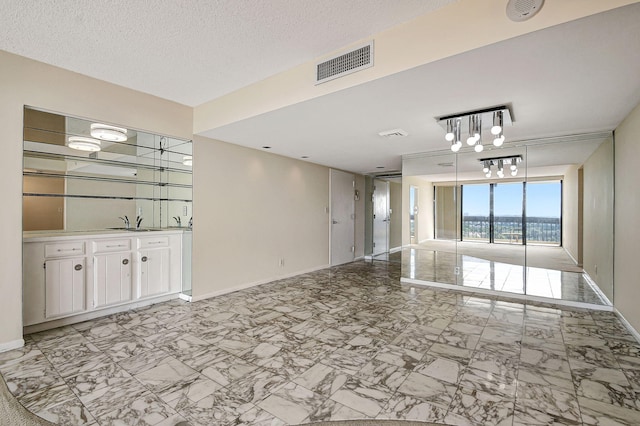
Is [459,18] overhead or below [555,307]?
overhead

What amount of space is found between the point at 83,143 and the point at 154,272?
1.79 meters

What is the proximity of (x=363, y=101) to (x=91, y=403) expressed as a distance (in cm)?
309

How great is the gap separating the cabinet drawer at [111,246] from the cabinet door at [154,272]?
209mm

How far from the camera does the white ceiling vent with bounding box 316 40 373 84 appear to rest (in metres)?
2.35

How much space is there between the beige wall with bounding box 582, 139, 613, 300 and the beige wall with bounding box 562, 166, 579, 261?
0.42ft

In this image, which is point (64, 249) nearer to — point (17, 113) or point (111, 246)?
point (111, 246)

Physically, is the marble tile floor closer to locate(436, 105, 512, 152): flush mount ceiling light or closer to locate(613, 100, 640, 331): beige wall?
locate(613, 100, 640, 331): beige wall

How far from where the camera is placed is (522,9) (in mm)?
1676

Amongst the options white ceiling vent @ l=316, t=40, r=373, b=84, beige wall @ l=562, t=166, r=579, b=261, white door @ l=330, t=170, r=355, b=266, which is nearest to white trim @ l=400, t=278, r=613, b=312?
beige wall @ l=562, t=166, r=579, b=261

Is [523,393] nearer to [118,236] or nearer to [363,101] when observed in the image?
[363,101]

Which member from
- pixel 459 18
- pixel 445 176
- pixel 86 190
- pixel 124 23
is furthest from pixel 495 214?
pixel 86 190

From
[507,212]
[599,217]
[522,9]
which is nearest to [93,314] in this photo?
[522,9]

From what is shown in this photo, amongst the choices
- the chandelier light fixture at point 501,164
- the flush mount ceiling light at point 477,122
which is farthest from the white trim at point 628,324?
the flush mount ceiling light at point 477,122

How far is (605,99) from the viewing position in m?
2.68
